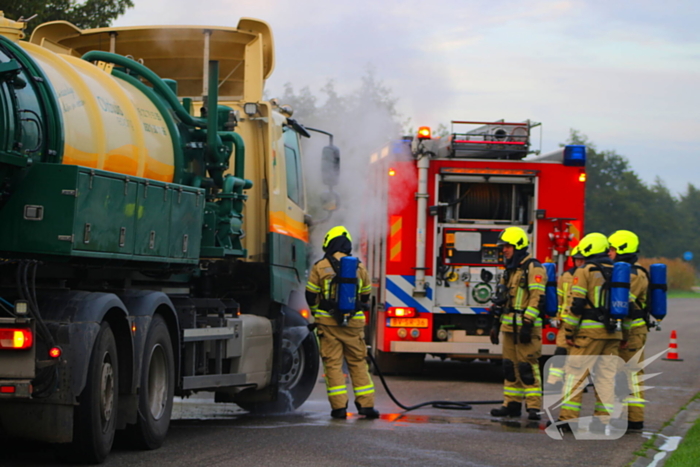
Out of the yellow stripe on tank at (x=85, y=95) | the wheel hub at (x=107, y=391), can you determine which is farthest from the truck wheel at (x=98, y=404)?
the yellow stripe on tank at (x=85, y=95)

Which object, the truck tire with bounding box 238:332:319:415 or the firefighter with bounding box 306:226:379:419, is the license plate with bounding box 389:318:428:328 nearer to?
the truck tire with bounding box 238:332:319:415

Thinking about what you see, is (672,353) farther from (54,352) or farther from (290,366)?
(54,352)

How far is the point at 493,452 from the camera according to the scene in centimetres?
767

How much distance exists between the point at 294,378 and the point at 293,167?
2.18 m

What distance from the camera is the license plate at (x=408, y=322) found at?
13.0 metres

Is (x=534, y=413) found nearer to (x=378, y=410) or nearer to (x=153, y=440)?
(x=378, y=410)

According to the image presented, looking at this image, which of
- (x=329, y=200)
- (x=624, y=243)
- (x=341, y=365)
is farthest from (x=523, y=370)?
(x=329, y=200)

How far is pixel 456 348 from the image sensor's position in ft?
42.5

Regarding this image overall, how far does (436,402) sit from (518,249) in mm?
1752

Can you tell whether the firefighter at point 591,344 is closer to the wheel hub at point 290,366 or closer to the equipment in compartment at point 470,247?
the wheel hub at point 290,366

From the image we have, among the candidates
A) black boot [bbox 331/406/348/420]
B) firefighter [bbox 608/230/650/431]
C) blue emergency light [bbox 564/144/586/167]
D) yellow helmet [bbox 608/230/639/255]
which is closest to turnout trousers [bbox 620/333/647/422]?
firefighter [bbox 608/230/650/431]

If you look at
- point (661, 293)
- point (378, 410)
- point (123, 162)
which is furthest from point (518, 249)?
point (123, 162)

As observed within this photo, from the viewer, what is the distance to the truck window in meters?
10.5

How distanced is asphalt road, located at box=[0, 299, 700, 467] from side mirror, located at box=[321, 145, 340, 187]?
2.39 m
